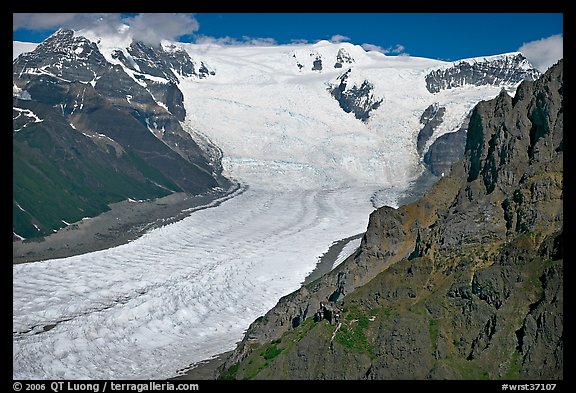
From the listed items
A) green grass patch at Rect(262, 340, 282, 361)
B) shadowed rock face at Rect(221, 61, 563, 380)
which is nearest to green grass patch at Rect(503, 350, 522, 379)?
shadowed rock face at Rect(221, 61, 563, 380)

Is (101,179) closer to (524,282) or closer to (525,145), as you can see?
(525,145)

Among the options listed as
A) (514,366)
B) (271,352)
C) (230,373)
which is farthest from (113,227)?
(514,366)

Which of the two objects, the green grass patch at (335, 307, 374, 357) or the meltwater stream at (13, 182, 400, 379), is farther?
the meltwater stream at (13, 182, 400, 379)

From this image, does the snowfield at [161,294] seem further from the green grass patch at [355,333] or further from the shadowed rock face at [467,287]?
the green grass patch at [355,333]

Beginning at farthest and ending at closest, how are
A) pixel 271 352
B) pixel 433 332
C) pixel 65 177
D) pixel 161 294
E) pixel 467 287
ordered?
pixel 65 177 → pixel 161 294 → pixel 271 352 → pixel 467 287 → pixel 433 332

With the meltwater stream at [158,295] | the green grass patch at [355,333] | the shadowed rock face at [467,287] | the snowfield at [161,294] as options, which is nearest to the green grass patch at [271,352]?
the shadowed rock face at [467,287]

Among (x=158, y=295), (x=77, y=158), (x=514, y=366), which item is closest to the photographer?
(x=514, y=366)

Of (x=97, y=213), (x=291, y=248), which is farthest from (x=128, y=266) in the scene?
(x=97, y=213)

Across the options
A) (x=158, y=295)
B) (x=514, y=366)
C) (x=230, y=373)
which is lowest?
(x=230, y=373)

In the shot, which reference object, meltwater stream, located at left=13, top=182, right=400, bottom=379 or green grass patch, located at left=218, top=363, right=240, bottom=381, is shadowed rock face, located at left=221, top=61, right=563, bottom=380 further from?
A: meltwater stream, located at left=13, top=182, right=400, bottom=379

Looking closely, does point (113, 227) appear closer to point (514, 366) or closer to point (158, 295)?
point (158, 295)
